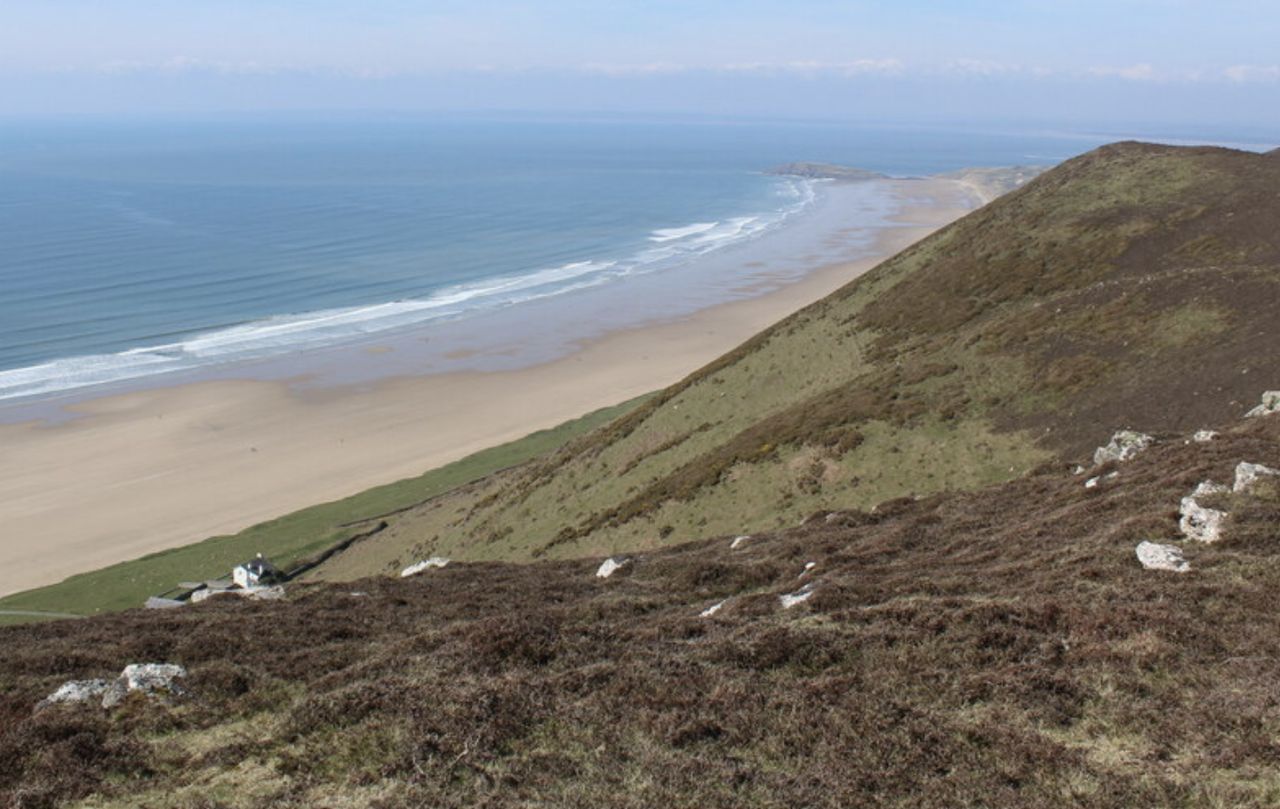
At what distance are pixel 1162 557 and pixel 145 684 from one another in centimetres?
1628

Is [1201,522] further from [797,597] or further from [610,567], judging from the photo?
[610,567]

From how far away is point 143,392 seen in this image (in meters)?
76.7

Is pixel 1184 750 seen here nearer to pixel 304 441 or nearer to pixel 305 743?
pixel 305 743

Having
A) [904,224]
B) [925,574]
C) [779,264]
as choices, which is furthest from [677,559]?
[904,224]

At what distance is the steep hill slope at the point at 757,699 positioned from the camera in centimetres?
1013

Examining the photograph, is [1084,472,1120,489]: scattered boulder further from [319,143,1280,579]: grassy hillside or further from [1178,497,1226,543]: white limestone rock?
[319,143,1280,579]: grassy hillside

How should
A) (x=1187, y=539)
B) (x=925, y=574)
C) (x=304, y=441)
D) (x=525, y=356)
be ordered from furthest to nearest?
(x=525, y=356)
(x=304, y=441)
(x=925, y=574)
(x=1187, y=539)

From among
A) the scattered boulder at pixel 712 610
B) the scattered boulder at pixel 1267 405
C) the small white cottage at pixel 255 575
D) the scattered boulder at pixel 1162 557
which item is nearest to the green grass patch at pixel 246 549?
the small white cottage at pixel 255 575

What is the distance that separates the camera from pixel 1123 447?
88.7 ft

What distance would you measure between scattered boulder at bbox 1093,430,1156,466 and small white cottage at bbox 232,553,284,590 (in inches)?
1199

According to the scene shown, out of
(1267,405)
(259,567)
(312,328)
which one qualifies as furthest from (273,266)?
(1267,405)

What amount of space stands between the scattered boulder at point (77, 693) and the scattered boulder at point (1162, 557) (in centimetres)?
1665

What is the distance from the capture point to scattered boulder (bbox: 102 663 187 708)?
1378cm

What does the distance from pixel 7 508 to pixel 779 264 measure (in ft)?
331
